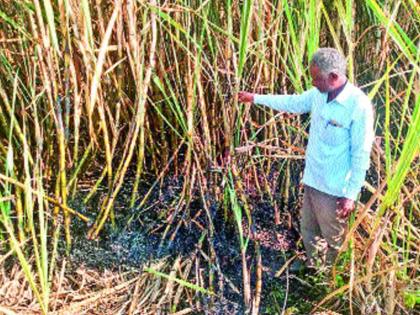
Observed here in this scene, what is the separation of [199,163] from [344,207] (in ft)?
1.66

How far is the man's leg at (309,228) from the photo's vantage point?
6.03 ft

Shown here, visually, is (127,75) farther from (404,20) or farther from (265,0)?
(404,20)

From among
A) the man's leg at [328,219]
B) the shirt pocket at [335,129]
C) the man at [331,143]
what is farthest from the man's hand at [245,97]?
the man's leg at [328,219]

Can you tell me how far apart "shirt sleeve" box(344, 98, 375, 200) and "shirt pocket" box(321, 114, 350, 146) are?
3cm

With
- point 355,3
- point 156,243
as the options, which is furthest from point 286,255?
point 355,3

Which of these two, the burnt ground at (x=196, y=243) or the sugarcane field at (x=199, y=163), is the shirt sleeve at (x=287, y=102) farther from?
the burnt ground at (x=196, y=243)

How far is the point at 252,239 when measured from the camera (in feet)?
6.46

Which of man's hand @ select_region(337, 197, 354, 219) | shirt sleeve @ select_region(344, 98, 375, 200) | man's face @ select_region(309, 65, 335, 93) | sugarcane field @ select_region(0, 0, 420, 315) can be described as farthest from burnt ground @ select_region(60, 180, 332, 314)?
man's face @ select_region(309, 65, 335, 93)

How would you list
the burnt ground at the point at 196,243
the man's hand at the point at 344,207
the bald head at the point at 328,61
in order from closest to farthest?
1. the bald head at the point at 328,61
2. the man's hand at the point at 344,207
3. the burnt ground at the point at 196,243

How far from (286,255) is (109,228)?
599mm

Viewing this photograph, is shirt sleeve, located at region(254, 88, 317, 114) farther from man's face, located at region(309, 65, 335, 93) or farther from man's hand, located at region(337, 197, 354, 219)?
man's hand, located at region(337, 197, 354, 219)

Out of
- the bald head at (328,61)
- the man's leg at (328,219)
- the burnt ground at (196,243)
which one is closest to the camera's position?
the bald head at (328,61)

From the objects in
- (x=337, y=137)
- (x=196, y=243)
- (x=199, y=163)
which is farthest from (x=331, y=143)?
(x=196, y=243)

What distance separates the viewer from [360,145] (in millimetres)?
1545
